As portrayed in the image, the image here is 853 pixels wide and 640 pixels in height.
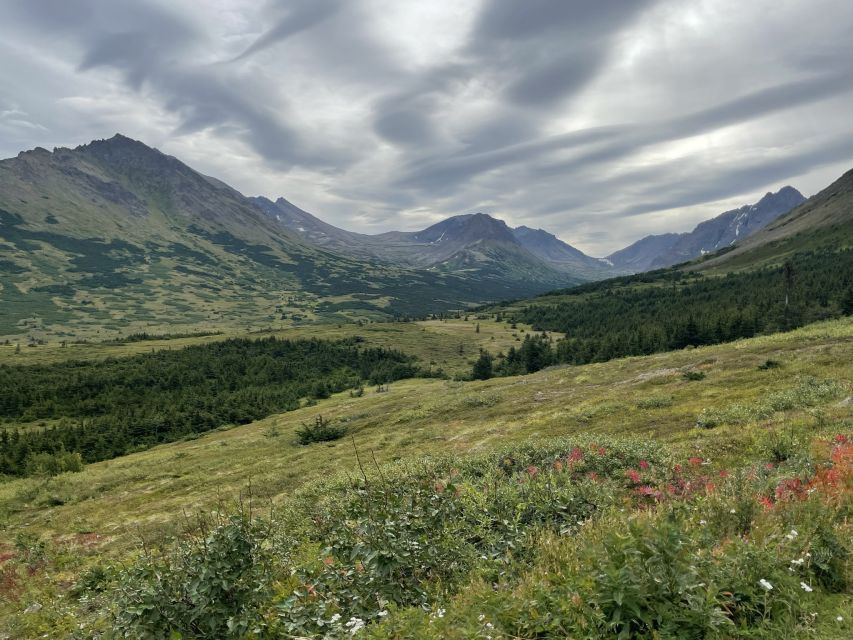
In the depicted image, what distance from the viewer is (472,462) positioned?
755 inches

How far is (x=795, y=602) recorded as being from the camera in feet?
17.3

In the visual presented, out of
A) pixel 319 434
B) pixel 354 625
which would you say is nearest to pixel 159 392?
pixel 319 434

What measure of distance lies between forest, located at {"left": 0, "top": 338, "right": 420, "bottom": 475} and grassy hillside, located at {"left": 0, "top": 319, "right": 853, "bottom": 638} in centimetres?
2644

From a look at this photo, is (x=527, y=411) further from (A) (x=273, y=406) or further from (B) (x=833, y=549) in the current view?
(A) (x=273, y=406)

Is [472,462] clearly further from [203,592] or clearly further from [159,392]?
[159,392]

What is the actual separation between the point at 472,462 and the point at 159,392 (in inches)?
4595

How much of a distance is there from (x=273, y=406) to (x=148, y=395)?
38.3 m

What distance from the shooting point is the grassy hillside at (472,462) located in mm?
7273

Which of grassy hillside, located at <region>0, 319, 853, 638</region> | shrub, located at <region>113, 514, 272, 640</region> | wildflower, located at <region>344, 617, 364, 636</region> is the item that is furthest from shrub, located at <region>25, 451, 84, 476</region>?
wildflower, located at <region>344, 617, 364, 636</region>

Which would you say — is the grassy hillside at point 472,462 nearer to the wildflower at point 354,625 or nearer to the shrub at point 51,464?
the wildflower at point 354,625

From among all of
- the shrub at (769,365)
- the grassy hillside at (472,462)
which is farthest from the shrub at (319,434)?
the shrub at (769,365)

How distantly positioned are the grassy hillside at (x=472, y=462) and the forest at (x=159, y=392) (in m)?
26.4

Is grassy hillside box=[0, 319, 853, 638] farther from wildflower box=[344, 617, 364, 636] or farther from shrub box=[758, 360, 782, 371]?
wildflower box=[344, 617, 364, 636]

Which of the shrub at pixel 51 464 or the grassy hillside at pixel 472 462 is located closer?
the grassy hillside at pixel 472 462
